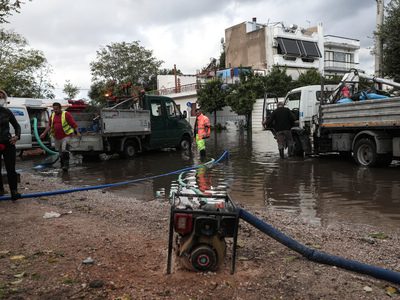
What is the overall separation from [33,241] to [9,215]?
54.2 inches

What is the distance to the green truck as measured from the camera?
11.3 m

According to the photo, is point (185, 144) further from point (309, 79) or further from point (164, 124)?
point (309, 79)

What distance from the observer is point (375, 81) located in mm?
10328

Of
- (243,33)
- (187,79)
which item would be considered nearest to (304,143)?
(243,33)

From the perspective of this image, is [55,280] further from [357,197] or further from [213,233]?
[357,197]

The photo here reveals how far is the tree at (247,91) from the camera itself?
31.5 meters

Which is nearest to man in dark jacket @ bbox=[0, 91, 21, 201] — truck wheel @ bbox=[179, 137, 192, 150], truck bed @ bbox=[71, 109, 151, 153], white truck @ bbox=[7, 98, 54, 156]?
truck bed @ bbox=[71, 109, 151, 153]

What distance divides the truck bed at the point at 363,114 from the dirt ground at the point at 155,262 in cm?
489

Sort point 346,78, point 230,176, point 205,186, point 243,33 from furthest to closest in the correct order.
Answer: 1. point 243,33
2. point 346,78
3. point 230,176
4. point 205,186

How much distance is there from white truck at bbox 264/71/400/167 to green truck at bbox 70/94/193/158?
14.2ft

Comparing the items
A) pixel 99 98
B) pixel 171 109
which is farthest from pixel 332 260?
pixel 99 98

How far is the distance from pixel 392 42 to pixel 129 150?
11555 mm

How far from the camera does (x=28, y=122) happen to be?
1348 cm

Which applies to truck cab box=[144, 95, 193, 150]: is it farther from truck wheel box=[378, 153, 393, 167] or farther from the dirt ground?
the dirt ground
